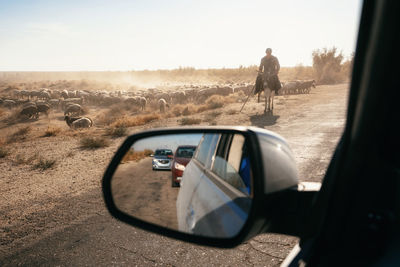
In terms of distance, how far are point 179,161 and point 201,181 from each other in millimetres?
214

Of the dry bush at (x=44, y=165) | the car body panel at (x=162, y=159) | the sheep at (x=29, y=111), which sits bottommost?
the sheep at (x=29, y=111)

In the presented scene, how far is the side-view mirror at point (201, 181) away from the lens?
961mm

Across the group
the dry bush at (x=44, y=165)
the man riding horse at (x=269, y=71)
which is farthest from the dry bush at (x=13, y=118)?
the man riding horse at (x=269, y=71)

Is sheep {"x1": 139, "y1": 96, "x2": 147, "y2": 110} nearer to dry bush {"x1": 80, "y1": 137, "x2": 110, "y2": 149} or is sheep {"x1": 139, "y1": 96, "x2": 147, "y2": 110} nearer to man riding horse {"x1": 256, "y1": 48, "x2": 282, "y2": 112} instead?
man riding horse {"x1": 256, "y1": 48, "x2": 282, "y2": 112}

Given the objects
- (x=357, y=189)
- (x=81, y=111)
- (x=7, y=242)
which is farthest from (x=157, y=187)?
(x=81, y=111)

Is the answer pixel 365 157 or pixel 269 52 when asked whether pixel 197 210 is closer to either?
pixel 365 157

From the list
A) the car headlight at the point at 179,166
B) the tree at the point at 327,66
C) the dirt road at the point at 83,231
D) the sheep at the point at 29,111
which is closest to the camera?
the car headlight at the point at 179,166

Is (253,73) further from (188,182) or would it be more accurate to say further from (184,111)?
(188,182)

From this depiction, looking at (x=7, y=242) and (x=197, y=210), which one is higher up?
(x=197, y=210)

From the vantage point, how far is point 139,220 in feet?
4.55

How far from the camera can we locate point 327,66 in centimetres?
4394

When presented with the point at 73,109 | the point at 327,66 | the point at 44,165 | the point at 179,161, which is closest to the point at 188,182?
the point at 179,161

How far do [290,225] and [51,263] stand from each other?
2912 millimetres

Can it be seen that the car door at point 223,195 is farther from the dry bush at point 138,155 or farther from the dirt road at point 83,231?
the dirt road at point 83,231
